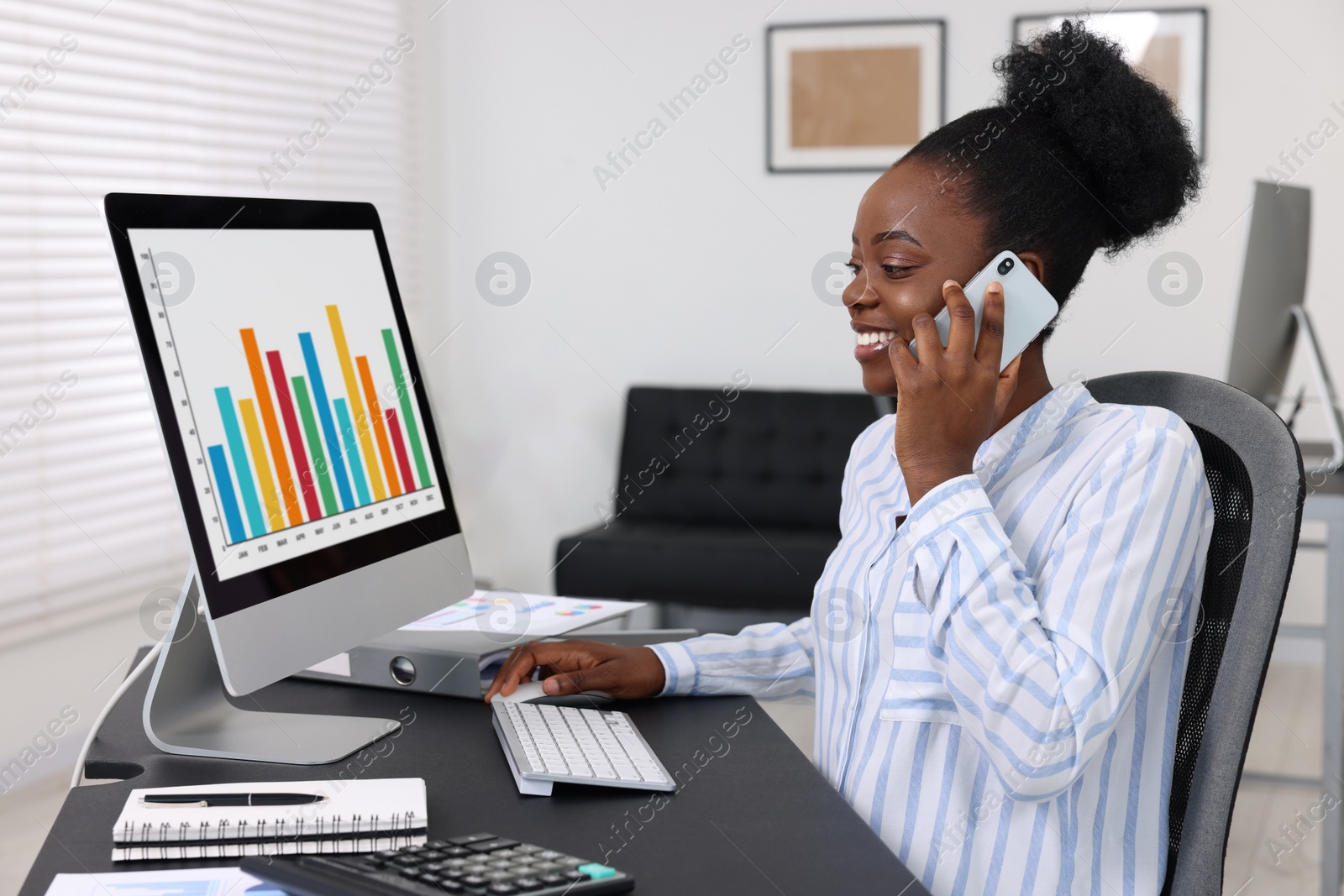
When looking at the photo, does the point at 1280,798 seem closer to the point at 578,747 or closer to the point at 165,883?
the point at 578,747

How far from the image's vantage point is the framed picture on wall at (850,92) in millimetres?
3820

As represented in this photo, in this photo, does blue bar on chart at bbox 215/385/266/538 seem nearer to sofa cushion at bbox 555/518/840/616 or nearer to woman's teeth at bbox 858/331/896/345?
woman's teeth at bbox 858/331/896/345

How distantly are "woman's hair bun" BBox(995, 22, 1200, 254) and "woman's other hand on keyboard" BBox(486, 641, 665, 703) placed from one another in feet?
2.17

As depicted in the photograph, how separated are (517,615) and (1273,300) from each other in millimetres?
2057

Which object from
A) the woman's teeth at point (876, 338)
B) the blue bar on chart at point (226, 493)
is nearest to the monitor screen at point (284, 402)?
the blue bar on chart at point (226, 493)

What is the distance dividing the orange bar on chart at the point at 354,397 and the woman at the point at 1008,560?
0.25 m

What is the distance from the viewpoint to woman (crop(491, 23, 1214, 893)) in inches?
37.6

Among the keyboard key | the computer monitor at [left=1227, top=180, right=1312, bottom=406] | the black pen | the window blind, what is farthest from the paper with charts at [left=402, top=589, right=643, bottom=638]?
the computer monitor at [left=1227, top=180, right=1312, bottom=406]

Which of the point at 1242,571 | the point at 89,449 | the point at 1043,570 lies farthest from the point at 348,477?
the point at 89,449

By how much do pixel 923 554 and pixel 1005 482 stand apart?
170 millimetres

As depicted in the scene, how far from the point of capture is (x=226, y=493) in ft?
3.36

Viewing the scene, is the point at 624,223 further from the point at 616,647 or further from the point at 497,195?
the point at 616,647

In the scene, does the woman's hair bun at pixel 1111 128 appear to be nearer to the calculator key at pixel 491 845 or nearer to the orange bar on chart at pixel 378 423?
the orange bar on chart at pixel 378 423

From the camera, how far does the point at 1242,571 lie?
1.03 meters
